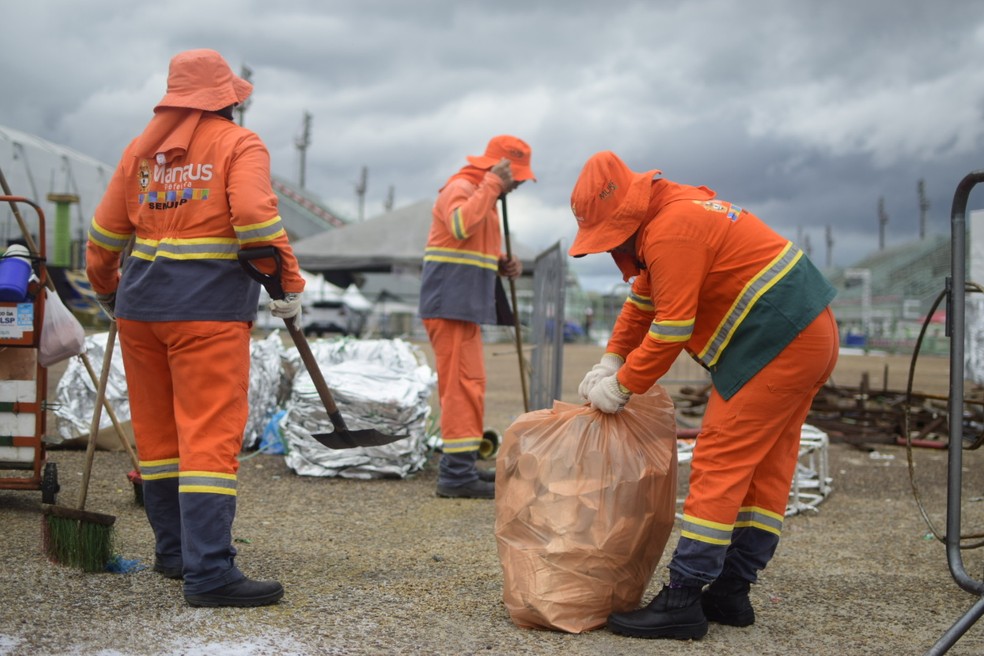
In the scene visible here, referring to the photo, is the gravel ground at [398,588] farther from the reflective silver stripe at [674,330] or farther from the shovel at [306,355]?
the reflective silver stripe at [674,330]

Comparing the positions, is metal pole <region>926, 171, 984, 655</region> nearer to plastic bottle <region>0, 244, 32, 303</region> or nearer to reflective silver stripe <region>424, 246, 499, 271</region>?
reflective silver stripe <region>424, 246, 499, 271</region>

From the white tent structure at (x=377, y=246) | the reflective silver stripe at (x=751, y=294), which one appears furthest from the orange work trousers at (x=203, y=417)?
the white tent structure at (x=377, y=246)

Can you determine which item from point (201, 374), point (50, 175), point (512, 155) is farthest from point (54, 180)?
point (201, 374)

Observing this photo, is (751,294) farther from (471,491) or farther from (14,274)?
(14,274)

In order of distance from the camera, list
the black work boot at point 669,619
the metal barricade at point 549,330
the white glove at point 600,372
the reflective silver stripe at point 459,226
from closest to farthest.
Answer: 1. the black work boot at point 669,619
2. the white glove at point 600,372
3. the reflective silver stripe at point 459,226
4. the metal barricade at point 549,330

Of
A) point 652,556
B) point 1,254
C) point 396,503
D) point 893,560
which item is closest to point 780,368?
point 652,556

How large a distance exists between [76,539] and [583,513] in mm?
1736

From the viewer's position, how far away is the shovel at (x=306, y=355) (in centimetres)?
305

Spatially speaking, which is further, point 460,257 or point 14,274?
point 460,257

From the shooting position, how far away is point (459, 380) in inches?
202

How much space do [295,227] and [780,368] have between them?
3911 cm

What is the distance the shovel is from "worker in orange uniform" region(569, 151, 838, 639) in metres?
1.00

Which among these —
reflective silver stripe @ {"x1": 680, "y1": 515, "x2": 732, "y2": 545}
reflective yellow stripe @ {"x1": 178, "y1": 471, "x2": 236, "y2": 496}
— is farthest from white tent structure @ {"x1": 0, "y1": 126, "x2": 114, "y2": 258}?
reflective silver stripe @ {"x1": 680, "y1": 515, "x2": 732, "y2": 545}

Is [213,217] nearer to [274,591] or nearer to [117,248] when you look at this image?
[117,248]
